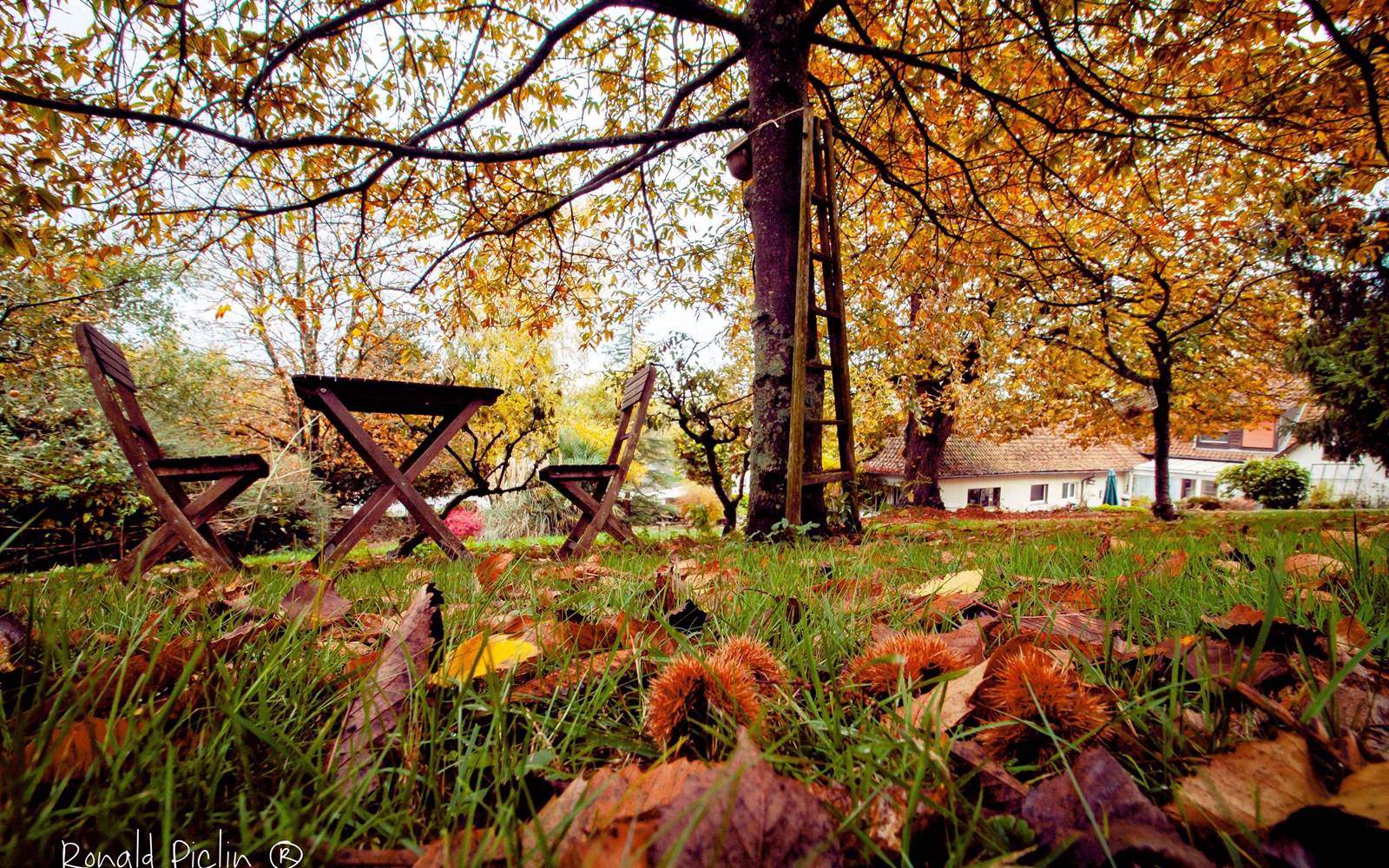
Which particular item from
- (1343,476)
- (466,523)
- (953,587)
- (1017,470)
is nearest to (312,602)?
(953,587)

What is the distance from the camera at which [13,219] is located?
296cm

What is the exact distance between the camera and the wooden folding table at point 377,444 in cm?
284

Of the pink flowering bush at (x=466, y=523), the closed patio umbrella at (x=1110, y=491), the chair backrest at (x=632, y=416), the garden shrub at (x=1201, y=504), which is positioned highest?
the chair backrest at (x=632, y=416)

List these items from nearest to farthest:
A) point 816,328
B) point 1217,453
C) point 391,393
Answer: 1. point 391,393
2. point 816,328
3. point 1217,453

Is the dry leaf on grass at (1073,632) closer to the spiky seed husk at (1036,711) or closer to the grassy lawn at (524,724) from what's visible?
the grassy lawn at (524,724)

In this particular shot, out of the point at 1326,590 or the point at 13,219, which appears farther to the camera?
the point at 13,219

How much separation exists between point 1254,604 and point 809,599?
32.1 inches

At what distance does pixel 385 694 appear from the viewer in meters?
0.64

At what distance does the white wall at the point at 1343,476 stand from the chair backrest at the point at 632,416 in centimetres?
2607

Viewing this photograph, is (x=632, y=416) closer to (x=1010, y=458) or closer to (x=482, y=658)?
(x=482, y=658)

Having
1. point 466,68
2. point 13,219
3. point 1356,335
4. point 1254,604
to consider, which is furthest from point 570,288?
point 1356,335

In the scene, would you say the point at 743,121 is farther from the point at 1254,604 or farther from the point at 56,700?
the point at 56,700

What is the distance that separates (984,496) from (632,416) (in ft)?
97.7

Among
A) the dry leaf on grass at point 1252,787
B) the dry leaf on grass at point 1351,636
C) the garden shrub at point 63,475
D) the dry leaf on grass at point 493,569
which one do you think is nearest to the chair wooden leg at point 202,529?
the dry leaf on grass at point 493,569
